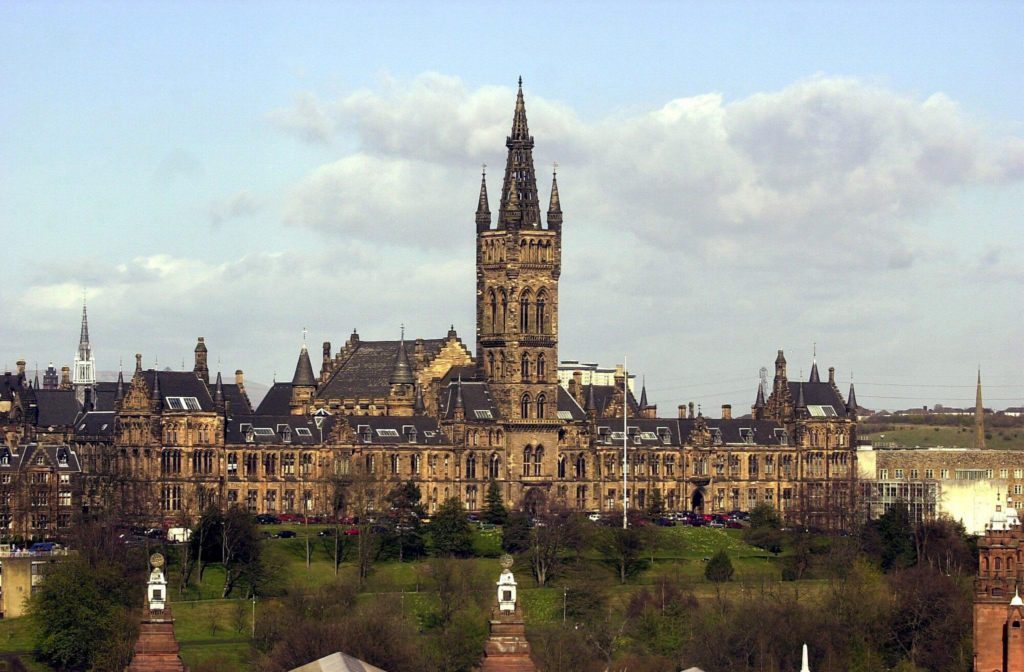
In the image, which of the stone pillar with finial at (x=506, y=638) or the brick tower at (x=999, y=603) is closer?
the stone pillar with finial at (x=506, y=638)

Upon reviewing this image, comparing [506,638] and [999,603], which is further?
[999,603]

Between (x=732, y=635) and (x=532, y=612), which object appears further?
(x=532, y=612)

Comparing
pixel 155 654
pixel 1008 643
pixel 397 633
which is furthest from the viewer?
pixel 397 633

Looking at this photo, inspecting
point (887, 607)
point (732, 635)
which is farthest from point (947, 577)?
point (732, 635)

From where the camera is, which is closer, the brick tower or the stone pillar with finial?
the stone pillar with finial

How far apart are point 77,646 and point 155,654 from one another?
169 ft

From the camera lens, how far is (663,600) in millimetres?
196250

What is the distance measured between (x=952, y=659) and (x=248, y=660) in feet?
143

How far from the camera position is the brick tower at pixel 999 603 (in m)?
153

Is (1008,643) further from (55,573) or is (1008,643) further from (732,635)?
(55,573)

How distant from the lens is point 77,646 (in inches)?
6988

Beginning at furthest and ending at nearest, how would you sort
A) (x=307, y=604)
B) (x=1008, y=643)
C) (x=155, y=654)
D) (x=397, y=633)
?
(x=307, y=604) < (x=397, y=633) < (x=1008, y=643) < (x=155, y=654)

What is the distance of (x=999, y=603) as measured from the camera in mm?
159250

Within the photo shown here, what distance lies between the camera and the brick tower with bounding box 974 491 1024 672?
153125mm
